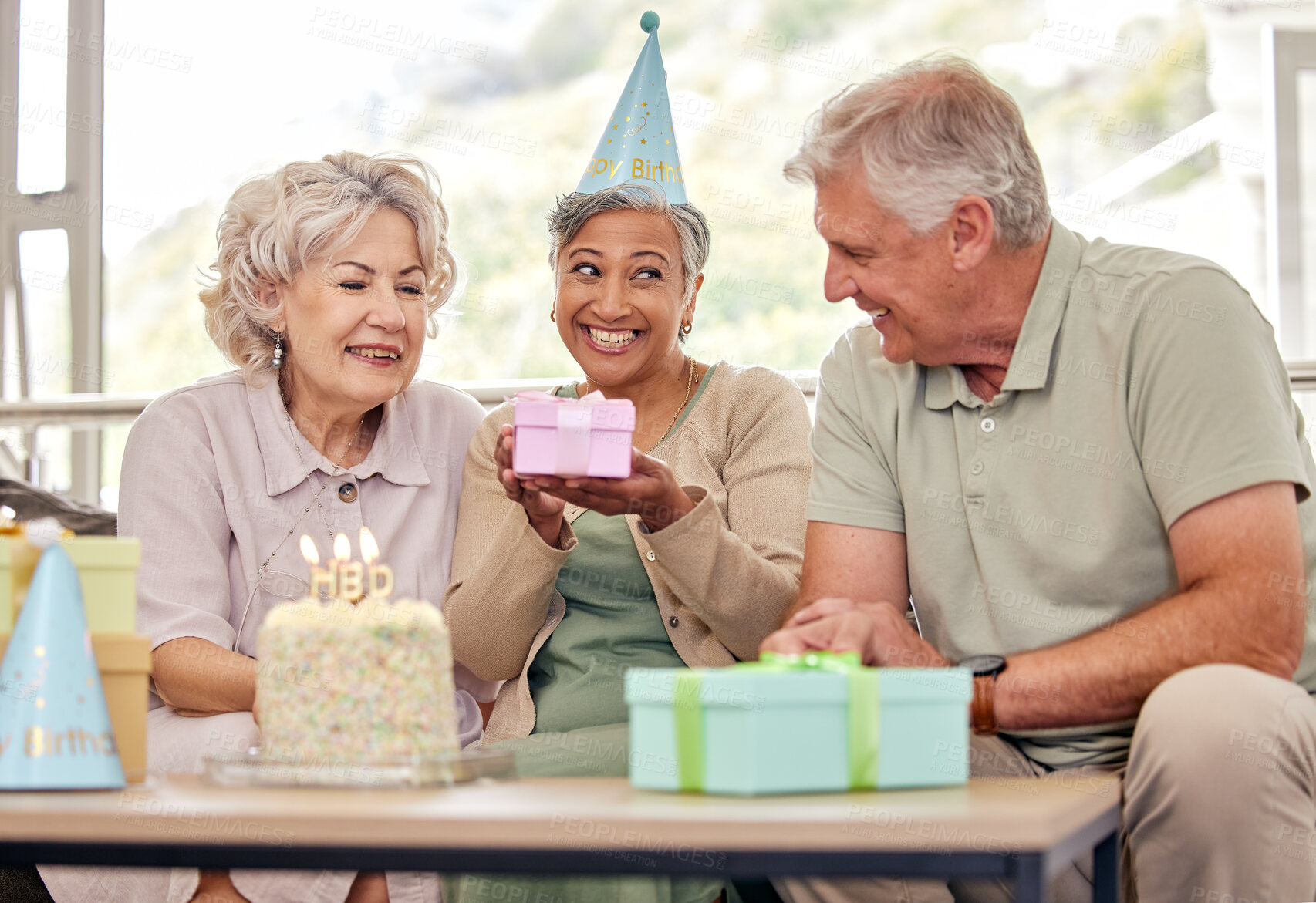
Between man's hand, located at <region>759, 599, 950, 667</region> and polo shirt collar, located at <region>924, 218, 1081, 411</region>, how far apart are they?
16.0 inches

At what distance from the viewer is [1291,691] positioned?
1346 mm

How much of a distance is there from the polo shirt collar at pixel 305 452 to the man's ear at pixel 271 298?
0.32 ft

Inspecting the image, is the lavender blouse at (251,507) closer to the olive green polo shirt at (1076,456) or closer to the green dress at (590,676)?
the green dress at (590,676)

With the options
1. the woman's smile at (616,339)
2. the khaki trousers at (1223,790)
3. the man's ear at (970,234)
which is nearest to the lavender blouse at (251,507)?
the woman's smile at (616,339)

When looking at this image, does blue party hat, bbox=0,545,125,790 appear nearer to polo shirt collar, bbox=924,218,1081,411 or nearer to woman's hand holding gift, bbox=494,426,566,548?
woman's hand holding gift, bbox=494,426,566,548

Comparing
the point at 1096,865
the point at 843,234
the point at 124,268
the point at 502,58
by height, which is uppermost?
the point at 502,58

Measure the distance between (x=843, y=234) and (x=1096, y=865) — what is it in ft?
2.89

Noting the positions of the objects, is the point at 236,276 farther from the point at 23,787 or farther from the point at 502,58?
the point at 502,58

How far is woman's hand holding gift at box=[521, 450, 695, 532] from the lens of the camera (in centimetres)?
171

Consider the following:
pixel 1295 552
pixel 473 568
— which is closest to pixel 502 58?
pixel 473 568

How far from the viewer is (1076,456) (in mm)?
1656

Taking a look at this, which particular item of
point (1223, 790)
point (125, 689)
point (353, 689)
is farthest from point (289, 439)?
point (1223, 790)

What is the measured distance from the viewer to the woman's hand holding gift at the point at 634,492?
171cm

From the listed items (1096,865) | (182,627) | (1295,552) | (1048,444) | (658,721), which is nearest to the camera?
(658,721)
